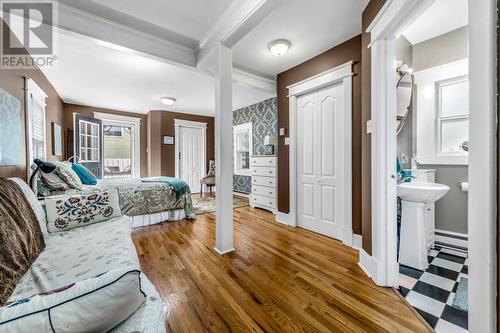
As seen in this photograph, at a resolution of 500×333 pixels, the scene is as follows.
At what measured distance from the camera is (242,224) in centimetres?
340

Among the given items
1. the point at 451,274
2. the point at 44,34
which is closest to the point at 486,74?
the point at 451,274

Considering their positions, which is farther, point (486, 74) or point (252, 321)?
point (252, 321)

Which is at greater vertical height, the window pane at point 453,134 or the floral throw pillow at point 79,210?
the window pane at point 453,134

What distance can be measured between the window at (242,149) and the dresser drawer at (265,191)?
1202mm

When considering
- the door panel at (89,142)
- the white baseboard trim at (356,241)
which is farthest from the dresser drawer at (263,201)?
the door panel at (89,142)

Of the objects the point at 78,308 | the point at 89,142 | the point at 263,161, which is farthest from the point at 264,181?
the point at 89,142

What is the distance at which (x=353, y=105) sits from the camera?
255cm

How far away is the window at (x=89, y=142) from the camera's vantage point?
4.66 meters

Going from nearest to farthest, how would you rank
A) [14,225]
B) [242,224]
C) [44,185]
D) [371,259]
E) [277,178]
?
[14,225] → [371,259] → [44,185] → [242,224] → [277,178]

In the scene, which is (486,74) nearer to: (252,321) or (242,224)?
(252,321)

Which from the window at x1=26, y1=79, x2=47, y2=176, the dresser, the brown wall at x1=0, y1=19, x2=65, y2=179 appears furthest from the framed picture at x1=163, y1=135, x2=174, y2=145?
the dresser

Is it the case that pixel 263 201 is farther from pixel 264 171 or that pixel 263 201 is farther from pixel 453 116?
pixel 453 116

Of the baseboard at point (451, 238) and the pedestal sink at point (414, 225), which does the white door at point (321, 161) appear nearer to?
the pedestal sink at point (414, 225)

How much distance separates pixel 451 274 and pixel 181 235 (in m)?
2.92
